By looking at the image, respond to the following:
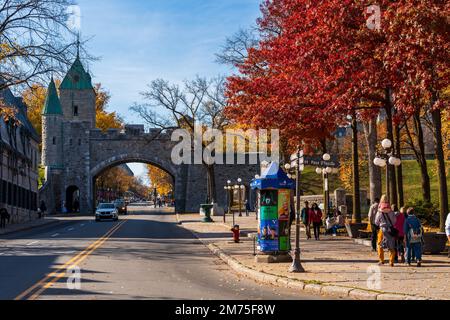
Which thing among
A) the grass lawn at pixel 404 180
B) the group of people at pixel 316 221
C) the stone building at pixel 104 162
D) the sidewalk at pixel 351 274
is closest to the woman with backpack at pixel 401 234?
the sidewalk at pixel 351 274

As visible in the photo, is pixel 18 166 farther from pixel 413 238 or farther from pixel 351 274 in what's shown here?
pixel 351 274

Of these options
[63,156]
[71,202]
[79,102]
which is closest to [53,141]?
[63,156]

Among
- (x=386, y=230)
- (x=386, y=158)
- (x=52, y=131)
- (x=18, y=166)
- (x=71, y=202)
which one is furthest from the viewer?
(x=71, y=202)

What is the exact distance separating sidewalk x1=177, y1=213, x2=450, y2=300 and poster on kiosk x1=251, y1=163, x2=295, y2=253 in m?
0.78

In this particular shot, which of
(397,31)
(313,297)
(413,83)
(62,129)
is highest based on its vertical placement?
(62,129)

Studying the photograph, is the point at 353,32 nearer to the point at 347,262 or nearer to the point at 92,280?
the point at 347,262

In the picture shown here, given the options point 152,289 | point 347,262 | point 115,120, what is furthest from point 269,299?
point 115,120

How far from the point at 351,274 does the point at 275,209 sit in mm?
4405

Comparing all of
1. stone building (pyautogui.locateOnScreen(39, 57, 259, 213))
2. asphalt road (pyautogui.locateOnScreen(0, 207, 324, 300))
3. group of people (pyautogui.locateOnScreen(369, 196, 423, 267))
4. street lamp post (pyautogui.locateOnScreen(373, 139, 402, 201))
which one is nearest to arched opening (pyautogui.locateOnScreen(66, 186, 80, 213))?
stone building (pyautogui.locateOnScreen(39, 57, 259, 213))

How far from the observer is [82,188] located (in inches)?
2980

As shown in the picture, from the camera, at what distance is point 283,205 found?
18484 millimetres

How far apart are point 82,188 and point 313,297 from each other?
66.3m

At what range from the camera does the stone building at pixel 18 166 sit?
49.0 meters
